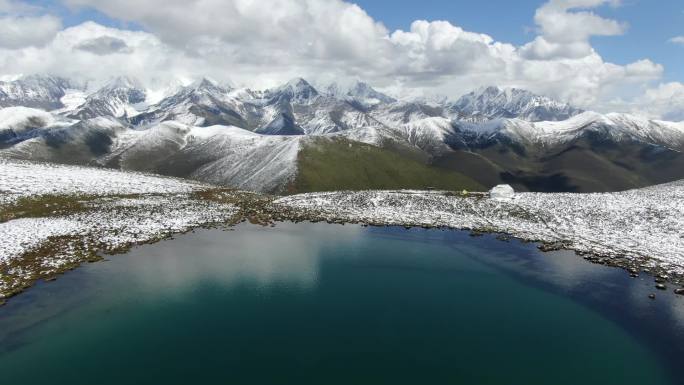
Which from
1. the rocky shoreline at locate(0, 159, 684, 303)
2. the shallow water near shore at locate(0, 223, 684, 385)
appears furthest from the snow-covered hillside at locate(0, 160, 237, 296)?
the shallow water near shore at locate(0, 223, 684, 385)

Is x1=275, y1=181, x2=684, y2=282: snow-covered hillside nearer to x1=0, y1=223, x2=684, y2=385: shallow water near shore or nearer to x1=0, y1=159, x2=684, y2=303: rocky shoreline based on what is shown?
x1=0, y1=159, x2=684, y2=303: rocky shoreline

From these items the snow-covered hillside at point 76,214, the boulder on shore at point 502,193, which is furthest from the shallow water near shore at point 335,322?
the boulder on shore at point 502,193

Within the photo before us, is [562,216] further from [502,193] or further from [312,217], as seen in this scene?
[312,217]

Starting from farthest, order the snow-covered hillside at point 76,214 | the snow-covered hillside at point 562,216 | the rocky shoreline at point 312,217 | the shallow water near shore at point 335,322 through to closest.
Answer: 1. the snow-covered hillside at point 562,216
2. the rocky shoreline at point 312,217
3. the snow-covered hillside at point 76,214
4. the shallow water near shore at point 335,322

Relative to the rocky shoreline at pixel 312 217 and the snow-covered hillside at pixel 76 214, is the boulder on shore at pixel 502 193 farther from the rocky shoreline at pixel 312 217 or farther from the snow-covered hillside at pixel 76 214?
the snow-covered hillside at pixel 76 214

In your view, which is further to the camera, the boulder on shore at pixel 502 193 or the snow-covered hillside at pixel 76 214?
the boulder on shore at pixel 502 193

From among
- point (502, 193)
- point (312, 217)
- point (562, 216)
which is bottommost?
point (312, 217)

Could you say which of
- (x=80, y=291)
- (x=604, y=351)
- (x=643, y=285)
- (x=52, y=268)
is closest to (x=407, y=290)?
(x=604, y=351)

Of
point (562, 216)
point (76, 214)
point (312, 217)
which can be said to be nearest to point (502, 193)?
point (562, 216)

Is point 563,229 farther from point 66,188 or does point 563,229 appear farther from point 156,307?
point 66,188
